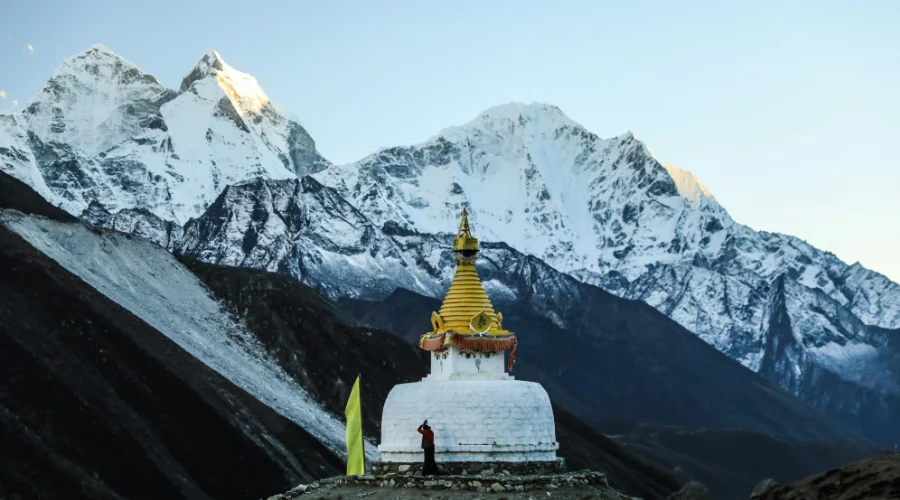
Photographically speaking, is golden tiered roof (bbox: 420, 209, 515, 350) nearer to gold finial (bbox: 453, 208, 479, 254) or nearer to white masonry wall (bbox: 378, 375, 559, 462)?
gold finial (bbox: 453, 208, 479, 254)

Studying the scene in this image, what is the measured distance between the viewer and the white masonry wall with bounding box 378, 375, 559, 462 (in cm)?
3281

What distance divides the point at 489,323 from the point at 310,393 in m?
74.3

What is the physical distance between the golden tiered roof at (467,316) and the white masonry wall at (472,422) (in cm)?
143

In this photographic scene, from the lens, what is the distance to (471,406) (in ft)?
109

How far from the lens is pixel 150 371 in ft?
274

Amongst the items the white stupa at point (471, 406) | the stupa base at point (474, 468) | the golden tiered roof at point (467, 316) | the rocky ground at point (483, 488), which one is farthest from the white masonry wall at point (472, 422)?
the golden tiered roof at point (467, 316)

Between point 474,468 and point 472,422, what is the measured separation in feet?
3.89

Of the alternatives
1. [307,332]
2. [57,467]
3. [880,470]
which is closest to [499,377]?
[880,470]

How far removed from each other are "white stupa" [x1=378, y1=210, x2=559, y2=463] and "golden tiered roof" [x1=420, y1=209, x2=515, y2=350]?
27mm

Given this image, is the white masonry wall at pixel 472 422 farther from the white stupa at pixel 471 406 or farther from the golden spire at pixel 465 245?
the golden spire at pixel 465 245

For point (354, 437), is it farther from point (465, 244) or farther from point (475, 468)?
point (475, 468)

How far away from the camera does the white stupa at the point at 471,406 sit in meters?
32.9

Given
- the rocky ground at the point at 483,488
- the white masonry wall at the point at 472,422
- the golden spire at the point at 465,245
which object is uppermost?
the golden spire at the point at 465,245

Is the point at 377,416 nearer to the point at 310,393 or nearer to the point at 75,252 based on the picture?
the point at 310,393
